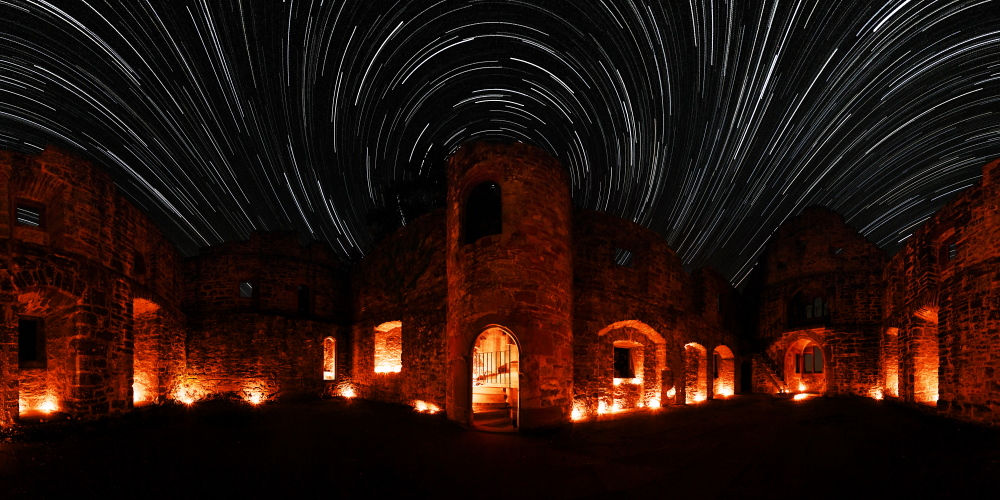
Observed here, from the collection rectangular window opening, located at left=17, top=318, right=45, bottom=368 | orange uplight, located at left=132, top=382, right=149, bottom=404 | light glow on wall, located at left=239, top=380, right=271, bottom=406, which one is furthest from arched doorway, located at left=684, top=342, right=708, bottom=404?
rectangular window opening, located at left=17, top=318, right=45, bottom=368

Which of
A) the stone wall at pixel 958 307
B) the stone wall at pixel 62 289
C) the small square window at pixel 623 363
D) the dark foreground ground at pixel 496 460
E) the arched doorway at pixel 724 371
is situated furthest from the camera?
the arched doorway at pixel 724 371

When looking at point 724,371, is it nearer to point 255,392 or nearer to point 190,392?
point 255,392

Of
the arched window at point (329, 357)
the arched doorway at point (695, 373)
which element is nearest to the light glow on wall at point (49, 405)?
the arched window at point (329, 357)

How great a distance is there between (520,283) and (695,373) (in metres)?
10.1

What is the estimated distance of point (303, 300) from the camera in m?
18.7

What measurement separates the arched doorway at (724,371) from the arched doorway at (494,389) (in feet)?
32.8

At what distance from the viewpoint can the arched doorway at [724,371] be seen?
19.8m

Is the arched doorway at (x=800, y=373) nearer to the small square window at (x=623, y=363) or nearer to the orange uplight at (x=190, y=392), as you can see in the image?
the small square window at (x=623, y=363)

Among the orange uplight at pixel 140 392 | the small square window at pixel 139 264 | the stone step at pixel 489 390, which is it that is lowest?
the orange uplight at pixel 140 392

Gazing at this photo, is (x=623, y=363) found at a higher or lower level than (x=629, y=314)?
lower

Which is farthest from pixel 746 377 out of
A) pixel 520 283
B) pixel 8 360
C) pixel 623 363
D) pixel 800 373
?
pixel 8 360

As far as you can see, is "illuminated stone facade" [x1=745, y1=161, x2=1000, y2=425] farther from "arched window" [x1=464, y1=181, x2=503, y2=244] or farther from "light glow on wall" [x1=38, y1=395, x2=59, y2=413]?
"light glow on wall" [x1=38, y1=395, x2=59, y2=413]

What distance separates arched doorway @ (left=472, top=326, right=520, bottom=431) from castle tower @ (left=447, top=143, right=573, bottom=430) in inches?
5.0

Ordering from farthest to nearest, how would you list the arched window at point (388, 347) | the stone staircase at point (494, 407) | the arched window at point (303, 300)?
1. the arched window at point (303, 300)
2. the arched window at point (388, 347)
3. the stone staircase at point (494, 407)
